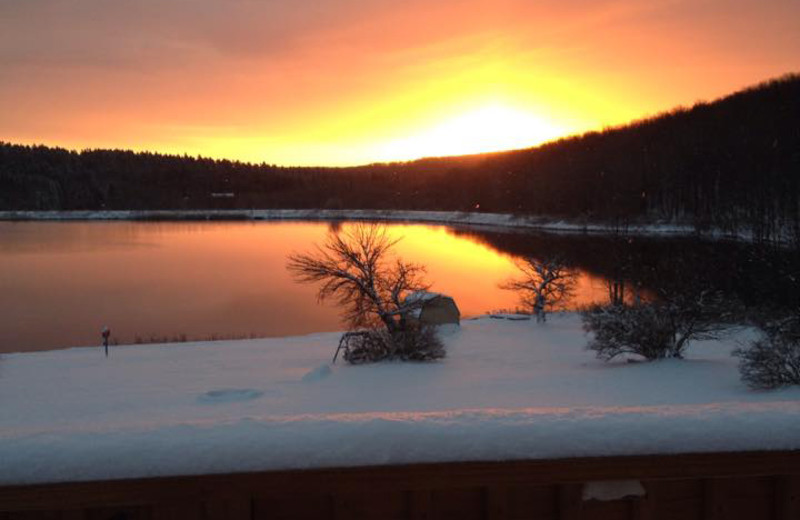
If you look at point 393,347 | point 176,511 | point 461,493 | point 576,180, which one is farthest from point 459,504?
point 576,180

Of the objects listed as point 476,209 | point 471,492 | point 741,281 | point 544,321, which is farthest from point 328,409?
point 476,209

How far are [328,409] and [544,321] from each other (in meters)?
16.4

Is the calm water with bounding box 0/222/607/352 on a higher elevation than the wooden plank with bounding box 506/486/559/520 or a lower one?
lower

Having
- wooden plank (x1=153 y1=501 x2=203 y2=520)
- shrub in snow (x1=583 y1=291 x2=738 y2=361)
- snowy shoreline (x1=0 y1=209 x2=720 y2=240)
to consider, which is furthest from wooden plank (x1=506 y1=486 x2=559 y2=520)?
snowy shoreline (x1=0 y1=209 x2=720 y2=240)

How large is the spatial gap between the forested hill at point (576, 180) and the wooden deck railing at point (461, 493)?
95.0 feet

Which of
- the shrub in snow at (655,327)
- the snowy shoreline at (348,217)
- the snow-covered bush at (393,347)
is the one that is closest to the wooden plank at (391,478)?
the shrub in snow at (655,327)

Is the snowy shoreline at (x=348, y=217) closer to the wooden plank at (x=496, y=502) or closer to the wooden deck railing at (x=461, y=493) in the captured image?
the wooden deck railing at (x=461, y=493)

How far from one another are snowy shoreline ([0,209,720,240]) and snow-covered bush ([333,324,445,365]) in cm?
7509

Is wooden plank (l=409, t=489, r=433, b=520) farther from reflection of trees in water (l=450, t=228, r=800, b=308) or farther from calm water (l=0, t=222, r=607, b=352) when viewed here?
calm water (l=0, t=222, r=607, b=352)

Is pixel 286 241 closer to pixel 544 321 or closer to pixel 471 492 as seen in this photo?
pixel 544 321

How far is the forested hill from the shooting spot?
243 feet

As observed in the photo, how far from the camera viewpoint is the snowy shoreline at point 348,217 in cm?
9662

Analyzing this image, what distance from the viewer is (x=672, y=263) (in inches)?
1631

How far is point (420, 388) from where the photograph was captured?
14203 mm
